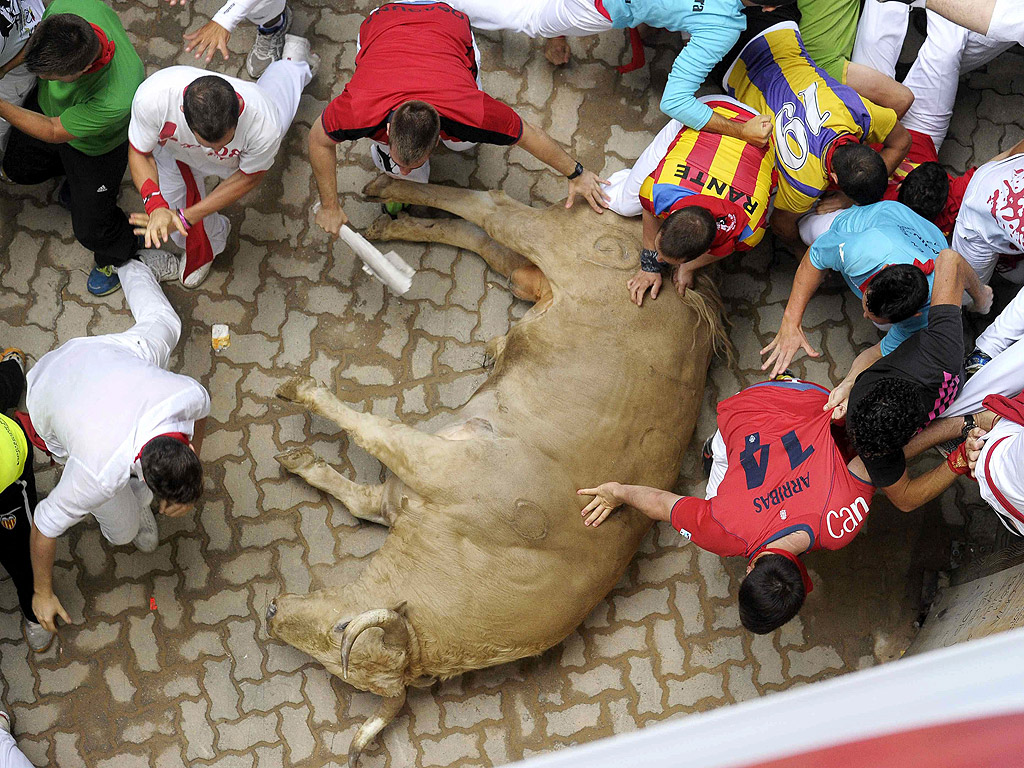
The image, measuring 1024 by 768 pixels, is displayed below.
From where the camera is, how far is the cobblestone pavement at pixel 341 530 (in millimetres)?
4367

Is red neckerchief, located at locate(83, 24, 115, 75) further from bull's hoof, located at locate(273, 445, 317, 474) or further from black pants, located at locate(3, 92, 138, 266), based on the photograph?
bull's hoof, located at locate(273, 445, 317, 474)

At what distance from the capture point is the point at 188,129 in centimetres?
397

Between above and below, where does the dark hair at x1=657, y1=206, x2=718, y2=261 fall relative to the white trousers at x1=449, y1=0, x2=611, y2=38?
below

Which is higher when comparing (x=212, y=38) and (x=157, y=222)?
(x=212, y=38)

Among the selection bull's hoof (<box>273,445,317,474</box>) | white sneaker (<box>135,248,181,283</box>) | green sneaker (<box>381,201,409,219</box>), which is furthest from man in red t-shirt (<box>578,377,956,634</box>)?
white sneaker (<box>135,248,181,283</box>)

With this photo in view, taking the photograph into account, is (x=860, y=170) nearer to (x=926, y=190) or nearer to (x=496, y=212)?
(x=926, y=190)

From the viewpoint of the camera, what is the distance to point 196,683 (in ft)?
14.4

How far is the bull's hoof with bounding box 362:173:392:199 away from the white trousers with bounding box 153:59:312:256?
510mm

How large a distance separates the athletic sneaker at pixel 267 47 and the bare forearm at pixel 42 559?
2.67 meters

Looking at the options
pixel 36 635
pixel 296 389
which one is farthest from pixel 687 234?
pixel 36 635

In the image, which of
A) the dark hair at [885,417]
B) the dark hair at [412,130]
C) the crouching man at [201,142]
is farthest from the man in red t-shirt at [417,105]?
the dark hair at [885,417]

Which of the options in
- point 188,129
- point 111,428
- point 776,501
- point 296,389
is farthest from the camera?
point 296,389

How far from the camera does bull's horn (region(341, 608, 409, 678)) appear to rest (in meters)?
3.70

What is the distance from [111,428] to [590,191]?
2.44 meters
